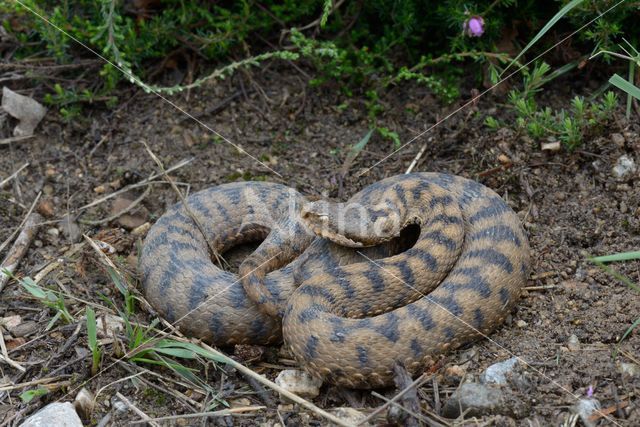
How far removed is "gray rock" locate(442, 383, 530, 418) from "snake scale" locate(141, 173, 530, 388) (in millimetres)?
447

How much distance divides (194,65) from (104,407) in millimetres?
3666

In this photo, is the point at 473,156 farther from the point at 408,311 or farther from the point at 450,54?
the point at 408,311

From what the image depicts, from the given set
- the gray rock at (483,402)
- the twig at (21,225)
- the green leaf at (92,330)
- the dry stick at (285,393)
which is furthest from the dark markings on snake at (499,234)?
the twig at (21,225)

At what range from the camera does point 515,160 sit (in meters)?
5.91

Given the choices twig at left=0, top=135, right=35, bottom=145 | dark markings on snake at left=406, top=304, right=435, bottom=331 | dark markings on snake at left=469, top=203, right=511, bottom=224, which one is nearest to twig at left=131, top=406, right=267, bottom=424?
dark markings on snake at left=406, top=304, right=435, bottom=331

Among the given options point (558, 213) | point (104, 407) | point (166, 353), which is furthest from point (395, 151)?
point (104, 407)

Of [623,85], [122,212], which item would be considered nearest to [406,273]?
[623,85]

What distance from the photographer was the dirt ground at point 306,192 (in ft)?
14.5

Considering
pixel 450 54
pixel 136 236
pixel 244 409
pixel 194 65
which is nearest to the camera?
pixel 244 409

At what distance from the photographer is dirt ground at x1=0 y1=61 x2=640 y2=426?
4.41 metres

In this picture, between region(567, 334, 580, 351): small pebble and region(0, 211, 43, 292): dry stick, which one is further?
region(0, 211, 43, 292): dry stick

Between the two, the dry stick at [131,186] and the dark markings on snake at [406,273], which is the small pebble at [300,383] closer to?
the dark markings on snake at [406,273]

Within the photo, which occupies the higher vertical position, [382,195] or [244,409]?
[382,195]

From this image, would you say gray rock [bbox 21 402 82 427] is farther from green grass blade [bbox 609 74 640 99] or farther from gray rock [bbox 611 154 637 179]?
gray rock [bbox 611 154 637 179]
